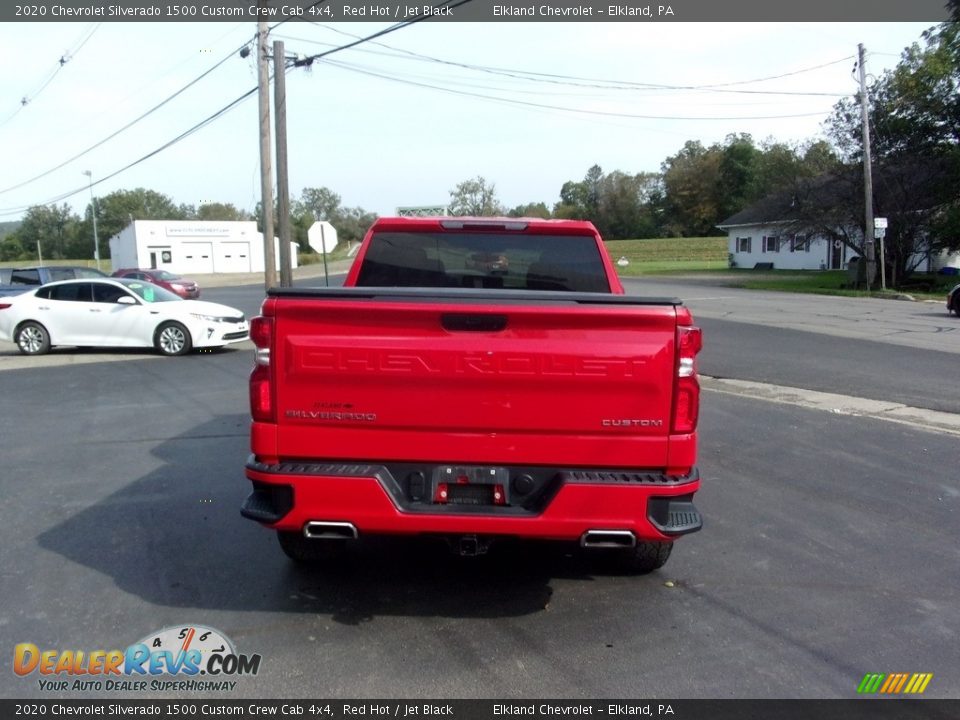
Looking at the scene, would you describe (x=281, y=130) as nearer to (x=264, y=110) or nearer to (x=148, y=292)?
(x=264, y=110)

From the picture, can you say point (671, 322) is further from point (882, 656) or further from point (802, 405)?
point (802, 405)

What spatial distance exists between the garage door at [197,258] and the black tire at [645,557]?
8084 centimetres

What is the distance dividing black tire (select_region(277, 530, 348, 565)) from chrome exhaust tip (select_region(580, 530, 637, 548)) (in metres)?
1.60

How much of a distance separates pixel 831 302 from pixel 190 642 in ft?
90.2

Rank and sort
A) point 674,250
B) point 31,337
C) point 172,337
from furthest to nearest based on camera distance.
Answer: point 674,250
point 31,337
point 172,337

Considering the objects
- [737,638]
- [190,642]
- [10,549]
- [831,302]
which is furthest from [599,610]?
[831,302]

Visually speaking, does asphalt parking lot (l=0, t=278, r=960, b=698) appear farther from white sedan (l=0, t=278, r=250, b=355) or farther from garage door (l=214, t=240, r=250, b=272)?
garage door (l=214, t=240, r=250, b=272)

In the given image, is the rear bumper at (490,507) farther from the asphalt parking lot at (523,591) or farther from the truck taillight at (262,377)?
the asphalt parking lot at (523,591)

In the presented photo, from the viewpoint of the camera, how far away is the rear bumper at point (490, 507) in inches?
143

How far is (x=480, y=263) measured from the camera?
5297 millimetres

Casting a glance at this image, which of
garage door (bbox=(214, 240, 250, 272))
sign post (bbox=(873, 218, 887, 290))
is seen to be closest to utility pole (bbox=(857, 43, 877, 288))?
sign post (bbox=(873, 218, 887, 290))

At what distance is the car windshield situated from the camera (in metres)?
15.6

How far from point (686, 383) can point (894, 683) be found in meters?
1.56

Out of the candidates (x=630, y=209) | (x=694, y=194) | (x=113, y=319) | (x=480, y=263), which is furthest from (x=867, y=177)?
(x=630, y=209)
